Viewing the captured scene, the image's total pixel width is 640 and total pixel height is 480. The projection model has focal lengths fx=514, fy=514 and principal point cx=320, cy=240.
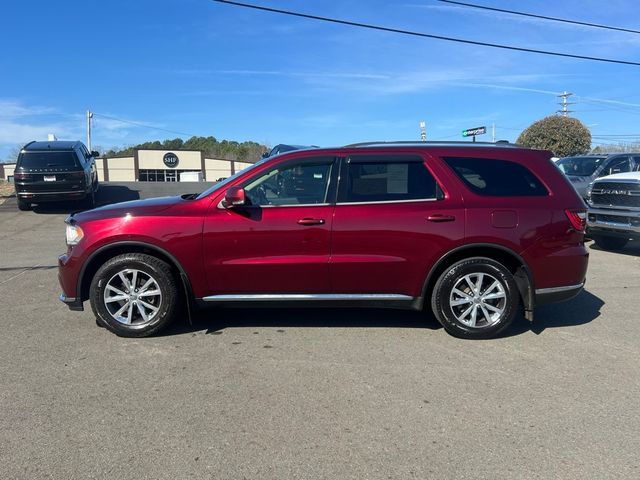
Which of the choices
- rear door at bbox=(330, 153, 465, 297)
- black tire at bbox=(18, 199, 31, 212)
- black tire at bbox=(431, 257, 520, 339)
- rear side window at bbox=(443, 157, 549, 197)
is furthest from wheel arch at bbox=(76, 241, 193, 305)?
black tire at bbox=(18, 199, 31, 212)

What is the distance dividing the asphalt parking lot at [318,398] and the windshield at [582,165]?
8.58 metres

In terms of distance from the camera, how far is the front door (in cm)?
480

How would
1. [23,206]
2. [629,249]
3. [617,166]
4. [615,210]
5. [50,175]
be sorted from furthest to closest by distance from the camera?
[23,206] < [50,175] < [617,166] < [629,249] < [615,210]

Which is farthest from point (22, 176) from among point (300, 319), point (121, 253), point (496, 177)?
point (496, 177)

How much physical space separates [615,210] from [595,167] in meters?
4.30

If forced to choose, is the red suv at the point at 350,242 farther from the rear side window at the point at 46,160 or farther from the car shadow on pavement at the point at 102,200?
the car shadow on pavement at the point at 102,200

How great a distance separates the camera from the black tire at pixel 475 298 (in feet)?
16.2

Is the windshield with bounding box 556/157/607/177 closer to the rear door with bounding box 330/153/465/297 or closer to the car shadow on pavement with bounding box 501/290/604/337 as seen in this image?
the car shadow on pavement with bounding box 501/290/604/337

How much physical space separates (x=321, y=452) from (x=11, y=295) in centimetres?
530

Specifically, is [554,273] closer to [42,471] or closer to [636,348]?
[636,348]

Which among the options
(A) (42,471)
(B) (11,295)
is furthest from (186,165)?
(A) (42,471)

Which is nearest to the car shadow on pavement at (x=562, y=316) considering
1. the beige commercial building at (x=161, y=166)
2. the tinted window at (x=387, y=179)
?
the tinted window at (x=387, y=179)

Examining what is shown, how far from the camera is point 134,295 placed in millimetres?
4941

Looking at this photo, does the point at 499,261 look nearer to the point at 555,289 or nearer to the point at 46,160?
the point at 555,289
